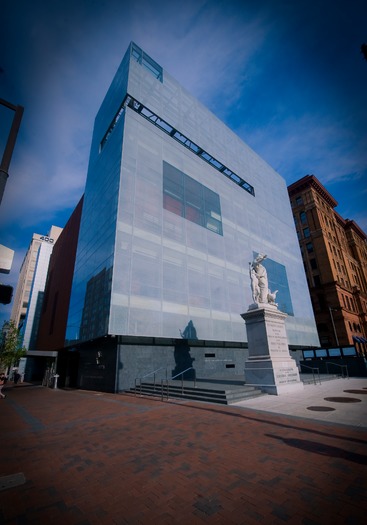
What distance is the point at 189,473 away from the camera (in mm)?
4156

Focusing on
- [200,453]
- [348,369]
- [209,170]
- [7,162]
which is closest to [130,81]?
[209,170]

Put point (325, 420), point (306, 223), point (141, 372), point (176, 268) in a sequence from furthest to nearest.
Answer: point (306, 223), point (176, 268), point (141, 372), point (325, 420)

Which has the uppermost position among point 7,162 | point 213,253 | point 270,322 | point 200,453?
point 213,253

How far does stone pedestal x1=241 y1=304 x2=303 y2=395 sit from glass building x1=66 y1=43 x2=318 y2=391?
253 inches

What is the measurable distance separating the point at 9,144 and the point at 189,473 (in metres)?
A: 6.72

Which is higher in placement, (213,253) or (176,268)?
(213,253)

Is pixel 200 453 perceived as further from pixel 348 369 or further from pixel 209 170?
pixel 209 170

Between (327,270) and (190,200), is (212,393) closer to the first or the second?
(190,200)

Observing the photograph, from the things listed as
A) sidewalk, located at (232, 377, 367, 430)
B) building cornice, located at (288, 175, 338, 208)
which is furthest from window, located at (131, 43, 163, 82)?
building cornice, located at (288, 175, 338, 208)

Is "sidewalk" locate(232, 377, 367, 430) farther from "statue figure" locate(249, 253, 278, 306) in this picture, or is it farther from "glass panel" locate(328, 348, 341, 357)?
"glass panel" locate(328, 348, 341, 357)

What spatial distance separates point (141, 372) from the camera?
1662cm

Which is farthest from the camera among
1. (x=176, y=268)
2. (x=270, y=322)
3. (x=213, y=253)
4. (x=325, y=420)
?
(x=213, y=253)

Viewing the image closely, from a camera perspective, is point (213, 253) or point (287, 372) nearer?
point (287, 372)

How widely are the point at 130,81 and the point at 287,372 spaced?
2777 cm
